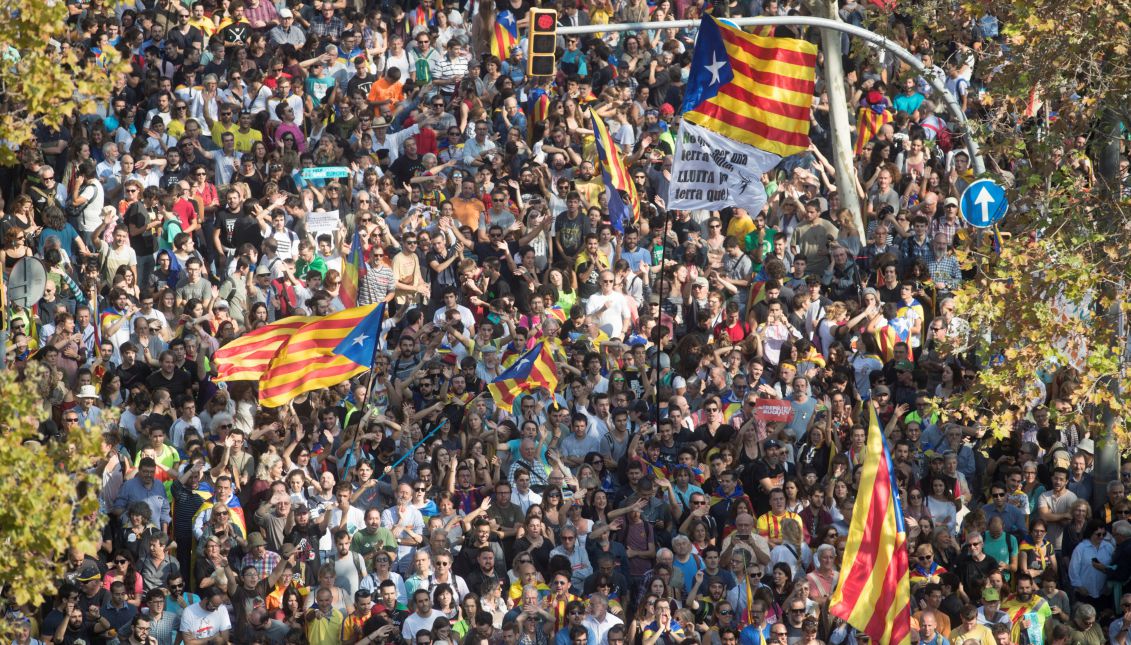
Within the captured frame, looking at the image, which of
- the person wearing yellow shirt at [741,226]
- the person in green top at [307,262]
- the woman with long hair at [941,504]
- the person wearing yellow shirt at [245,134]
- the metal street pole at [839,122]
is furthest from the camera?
the metal street pole at [839,122]

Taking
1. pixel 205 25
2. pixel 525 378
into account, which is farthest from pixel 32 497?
pixel 205 25

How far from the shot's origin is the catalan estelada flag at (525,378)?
2247cm

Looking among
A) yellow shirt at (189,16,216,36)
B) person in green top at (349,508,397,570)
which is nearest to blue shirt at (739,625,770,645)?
person in green top at (349,508,397,570)

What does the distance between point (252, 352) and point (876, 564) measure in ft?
22.3

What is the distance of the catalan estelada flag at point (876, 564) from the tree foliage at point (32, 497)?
21.6ft

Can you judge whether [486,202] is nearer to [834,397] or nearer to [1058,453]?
[834,397]

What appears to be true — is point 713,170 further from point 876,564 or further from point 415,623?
point 415,623

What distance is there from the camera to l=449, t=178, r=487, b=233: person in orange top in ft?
85.3

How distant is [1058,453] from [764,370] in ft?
10.4

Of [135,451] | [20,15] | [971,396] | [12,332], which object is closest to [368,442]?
[135,451]

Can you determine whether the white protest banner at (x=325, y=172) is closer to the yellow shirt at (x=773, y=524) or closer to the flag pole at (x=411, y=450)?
the flag pole at (x=411, y=450)

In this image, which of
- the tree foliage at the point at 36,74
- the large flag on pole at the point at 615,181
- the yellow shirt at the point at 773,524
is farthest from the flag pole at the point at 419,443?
the tree foliage at the point at 36,74

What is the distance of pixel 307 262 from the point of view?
25.0 meters

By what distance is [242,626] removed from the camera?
20.3 meters
